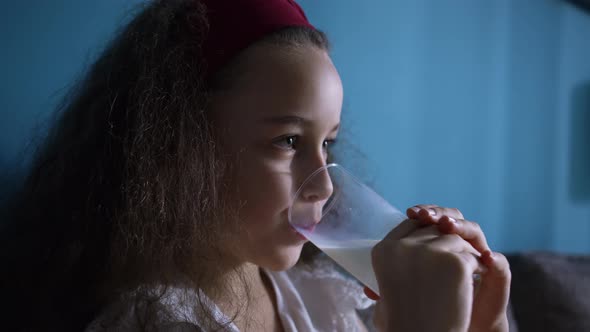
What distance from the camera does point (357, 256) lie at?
71 centimetres

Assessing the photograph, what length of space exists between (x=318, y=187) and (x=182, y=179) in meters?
0.19

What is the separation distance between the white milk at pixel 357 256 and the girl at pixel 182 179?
0.07 meters

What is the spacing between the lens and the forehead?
761 millimetres

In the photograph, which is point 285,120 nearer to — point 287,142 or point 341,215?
point 287,142

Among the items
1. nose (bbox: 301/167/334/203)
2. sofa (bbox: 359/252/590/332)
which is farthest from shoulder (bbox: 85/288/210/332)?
sofa (bbox: 359/252/590/332)

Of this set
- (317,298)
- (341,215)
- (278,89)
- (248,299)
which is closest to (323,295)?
(317,298)

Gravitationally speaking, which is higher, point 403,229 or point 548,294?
point 403,229

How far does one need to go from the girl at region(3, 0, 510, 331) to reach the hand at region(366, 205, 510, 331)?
4 centimetres

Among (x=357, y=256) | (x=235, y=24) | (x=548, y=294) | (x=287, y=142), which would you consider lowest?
(x=548, y=294)

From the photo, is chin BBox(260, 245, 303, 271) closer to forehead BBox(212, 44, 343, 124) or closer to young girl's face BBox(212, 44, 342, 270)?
young girl's face BBox(212, 44, 342, 270)

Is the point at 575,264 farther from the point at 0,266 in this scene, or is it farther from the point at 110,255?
the point at 0,266

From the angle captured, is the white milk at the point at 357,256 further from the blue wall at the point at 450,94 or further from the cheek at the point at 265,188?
the blue wall at the point at 450,94

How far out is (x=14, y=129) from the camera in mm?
915

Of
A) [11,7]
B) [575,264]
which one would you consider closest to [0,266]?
[11,7]
